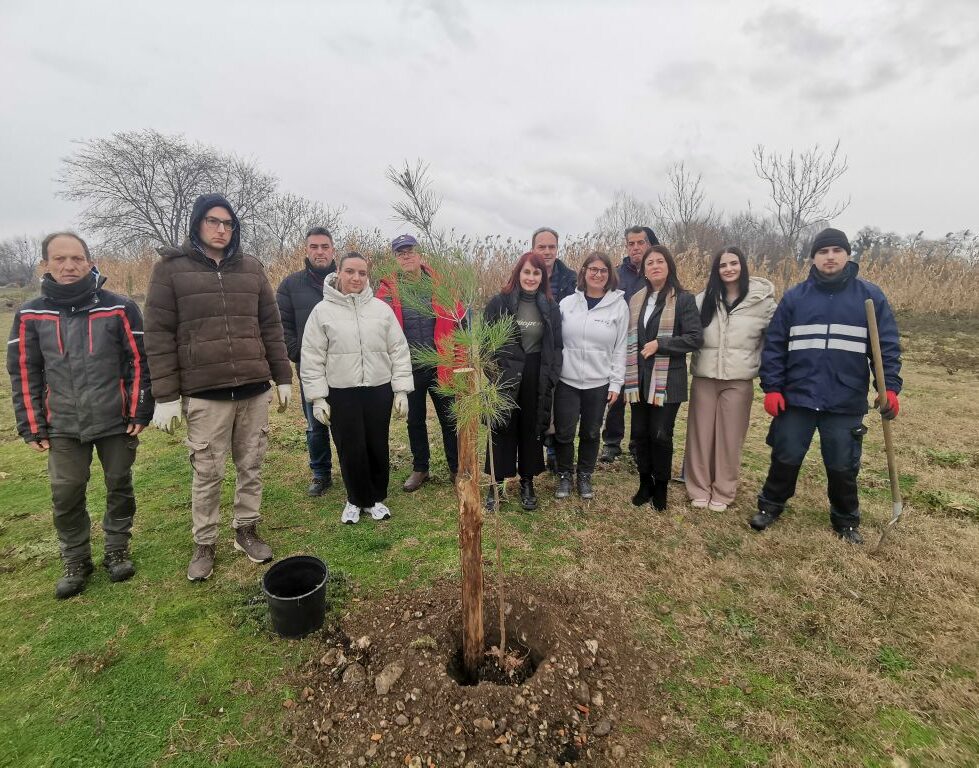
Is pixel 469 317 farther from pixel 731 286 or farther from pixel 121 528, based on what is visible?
pixel 121 528

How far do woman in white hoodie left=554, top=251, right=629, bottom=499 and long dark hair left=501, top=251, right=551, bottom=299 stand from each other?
0.31 meters

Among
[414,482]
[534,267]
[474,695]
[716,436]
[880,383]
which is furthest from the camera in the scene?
[414,482]

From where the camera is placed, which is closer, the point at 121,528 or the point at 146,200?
the point at 121,528

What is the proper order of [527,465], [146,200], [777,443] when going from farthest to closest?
[146,200]
[527,465]
[777,443]

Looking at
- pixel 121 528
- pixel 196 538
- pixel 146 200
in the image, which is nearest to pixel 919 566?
pixel 196 538

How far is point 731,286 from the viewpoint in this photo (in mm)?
3502

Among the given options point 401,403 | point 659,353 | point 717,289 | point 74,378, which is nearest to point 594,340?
point 659,353

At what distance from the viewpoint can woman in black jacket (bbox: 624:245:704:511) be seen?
3488mm

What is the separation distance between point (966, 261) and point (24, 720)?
58.9ft

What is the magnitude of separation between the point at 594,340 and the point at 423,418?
1638 mm

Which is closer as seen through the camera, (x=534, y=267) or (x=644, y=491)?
(x=534, y=267)

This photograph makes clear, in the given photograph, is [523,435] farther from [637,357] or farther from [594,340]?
[637,357]

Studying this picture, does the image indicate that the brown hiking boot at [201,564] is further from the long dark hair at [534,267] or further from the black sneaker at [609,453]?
the black sneaker at [609,453]

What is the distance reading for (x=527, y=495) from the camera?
3.89 metres
